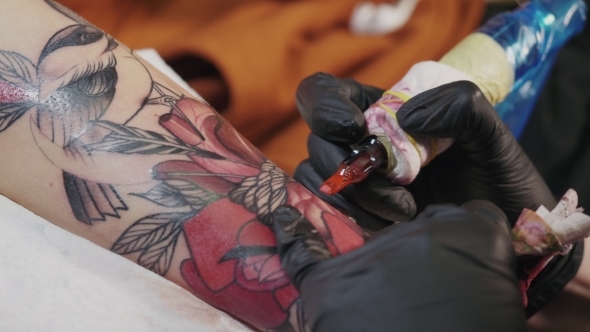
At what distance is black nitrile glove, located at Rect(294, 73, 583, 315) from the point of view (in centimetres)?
70

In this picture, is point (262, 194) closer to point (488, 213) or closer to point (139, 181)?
point (139, 181)

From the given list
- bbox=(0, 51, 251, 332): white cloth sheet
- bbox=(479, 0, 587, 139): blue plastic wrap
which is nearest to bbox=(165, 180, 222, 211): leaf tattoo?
bbox=(0, 51, 251, 332): white cloth sheet

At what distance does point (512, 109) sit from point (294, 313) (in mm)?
924

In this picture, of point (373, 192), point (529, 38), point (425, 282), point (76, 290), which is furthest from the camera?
point (529, 38)

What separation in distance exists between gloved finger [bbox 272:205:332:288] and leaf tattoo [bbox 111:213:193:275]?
0.43 ft

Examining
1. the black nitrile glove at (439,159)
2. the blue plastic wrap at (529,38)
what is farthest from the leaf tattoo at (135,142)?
the blue plastic wrap at (529,38)

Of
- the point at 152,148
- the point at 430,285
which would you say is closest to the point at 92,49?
the point at 152,148

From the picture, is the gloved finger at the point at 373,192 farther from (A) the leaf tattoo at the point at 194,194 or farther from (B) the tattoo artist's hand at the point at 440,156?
(A) the leaf tattoo at the point at 194,194

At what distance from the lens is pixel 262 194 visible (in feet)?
2.24

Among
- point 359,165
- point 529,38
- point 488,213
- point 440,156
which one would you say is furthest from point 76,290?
point 529,38

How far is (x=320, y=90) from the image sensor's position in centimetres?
83

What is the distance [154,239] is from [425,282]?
361 mm

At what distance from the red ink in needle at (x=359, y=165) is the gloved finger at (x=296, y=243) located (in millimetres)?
93

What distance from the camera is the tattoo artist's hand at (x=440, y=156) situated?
697 mm
